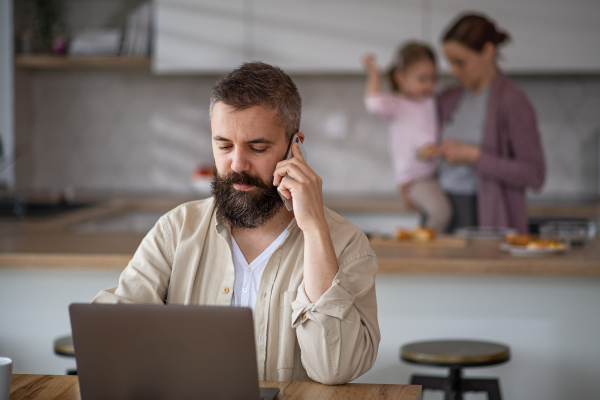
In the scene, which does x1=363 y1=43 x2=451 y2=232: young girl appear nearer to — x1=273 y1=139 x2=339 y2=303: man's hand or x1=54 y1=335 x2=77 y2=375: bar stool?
x1=54 y1=335 x2=77 y2=375: bar stool

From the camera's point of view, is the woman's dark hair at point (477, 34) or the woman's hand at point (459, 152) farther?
the woman's dark hair at point (477, 34)

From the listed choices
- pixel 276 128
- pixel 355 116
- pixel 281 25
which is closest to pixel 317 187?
pixel 276 128

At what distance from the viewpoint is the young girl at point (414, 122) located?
325 centimetres

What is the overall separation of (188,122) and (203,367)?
3590 millimetres

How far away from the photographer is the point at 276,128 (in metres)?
1.34

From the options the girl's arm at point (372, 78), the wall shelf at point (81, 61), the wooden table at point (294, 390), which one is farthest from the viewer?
the wall shelf at point (81, 61)

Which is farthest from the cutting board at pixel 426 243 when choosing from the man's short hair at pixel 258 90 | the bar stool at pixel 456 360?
the man's short hair at pixel 258 90

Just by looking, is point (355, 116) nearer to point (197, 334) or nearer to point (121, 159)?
point (121, 159)

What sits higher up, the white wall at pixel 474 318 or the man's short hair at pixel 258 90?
the man's short hair at pixel 258 90

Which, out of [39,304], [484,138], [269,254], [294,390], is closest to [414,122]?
[484,138]

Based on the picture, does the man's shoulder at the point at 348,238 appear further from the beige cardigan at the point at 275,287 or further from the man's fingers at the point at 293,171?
the man's fingers at the point at 293,171

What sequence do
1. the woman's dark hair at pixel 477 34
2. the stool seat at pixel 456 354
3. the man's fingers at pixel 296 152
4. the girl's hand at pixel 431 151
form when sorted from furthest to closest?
the woman's dark hair at pixel 477 34 < the girl's hand at pixel 431 151 < the stool seat at pixel 456 354 < the man's fingers at pixel 296 152

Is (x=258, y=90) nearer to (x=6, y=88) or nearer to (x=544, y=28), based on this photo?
(x=544, y=28)

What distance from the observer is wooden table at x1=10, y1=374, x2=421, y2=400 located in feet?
3.70
